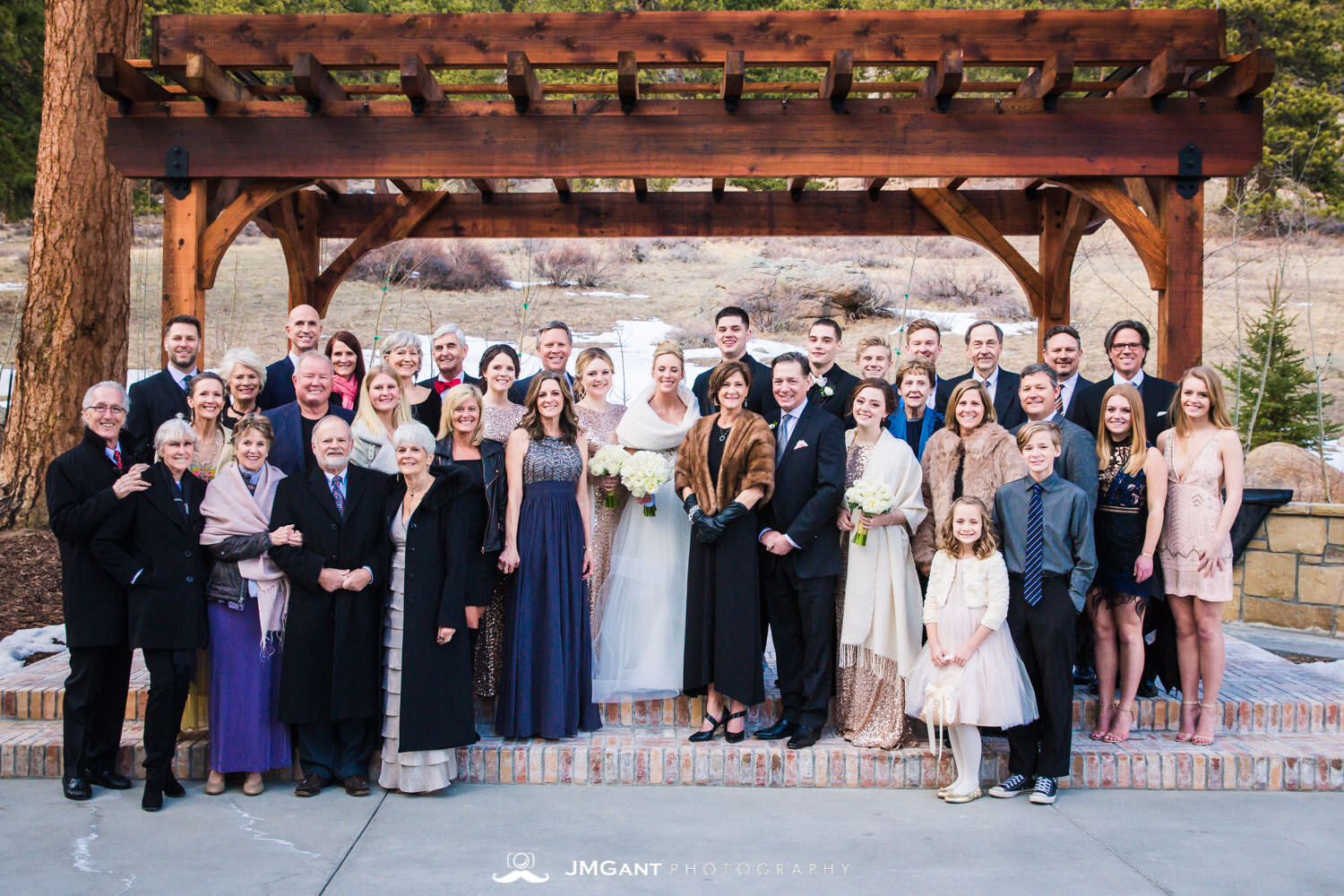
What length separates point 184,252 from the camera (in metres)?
6.32

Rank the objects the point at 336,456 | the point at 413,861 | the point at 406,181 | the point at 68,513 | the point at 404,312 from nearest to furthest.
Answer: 1. the point at 413,861
2. the point at 68,513
3. the point at 336,456
4. the point at 406,181
5. the point at 404,312

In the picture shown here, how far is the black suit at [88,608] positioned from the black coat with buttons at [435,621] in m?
1.17

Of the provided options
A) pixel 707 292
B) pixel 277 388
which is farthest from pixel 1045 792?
pixel 707 292

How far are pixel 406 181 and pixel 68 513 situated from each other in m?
5.58

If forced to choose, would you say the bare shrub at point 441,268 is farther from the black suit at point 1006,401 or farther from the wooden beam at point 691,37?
the black suit at point 1006,401

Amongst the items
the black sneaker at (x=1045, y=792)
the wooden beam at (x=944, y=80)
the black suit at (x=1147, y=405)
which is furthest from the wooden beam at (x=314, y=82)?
the black sneaker at (x=1045, y=792)

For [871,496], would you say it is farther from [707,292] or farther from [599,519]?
[707,292]

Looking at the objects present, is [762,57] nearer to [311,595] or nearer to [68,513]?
[311,595]

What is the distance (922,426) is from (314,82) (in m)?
3.98

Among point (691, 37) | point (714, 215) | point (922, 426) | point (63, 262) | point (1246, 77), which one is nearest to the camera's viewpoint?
point (922, 426)

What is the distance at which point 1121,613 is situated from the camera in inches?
202

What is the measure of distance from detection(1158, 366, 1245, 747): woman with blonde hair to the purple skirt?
425 cm

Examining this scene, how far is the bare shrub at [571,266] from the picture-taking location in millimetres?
26812

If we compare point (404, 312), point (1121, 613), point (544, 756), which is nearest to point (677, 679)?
point (544, 756)
